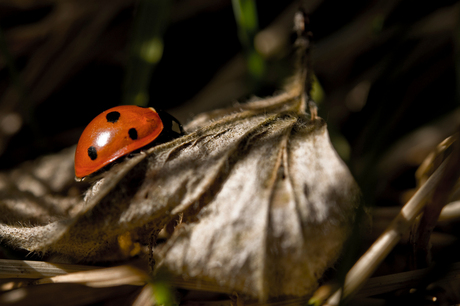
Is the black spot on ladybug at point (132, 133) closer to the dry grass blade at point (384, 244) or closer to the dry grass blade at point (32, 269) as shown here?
the dry grass blade at point (32, 269)

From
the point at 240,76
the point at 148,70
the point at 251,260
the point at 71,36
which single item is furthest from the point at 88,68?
the point at 251,260

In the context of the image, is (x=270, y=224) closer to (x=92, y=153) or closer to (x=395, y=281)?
(x=395, y=281)

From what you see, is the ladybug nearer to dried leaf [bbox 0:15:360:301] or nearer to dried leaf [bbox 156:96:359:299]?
dried leaf [bbox 0:15:360:301]

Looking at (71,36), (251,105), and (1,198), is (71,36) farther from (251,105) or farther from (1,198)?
(251,105)

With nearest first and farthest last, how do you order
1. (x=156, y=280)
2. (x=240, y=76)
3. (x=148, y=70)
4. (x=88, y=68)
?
(x=156, y=280)
(x=148, y=70)
(x=240, y=76)
(x=88, y=68)

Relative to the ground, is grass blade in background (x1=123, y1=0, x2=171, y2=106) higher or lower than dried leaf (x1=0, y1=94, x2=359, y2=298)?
higher

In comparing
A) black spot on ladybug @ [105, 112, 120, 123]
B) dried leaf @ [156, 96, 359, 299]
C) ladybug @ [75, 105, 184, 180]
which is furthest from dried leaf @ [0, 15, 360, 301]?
black spot on ladybug @ [105, 112, 120, 123]

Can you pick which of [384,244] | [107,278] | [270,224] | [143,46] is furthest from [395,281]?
[143,46]
